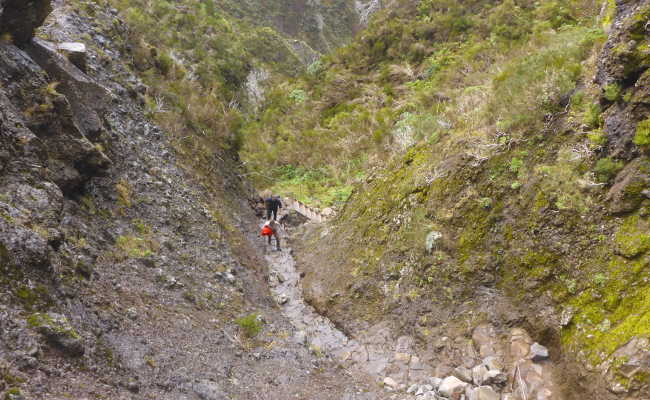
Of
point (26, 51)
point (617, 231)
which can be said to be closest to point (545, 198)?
point (617, 231)

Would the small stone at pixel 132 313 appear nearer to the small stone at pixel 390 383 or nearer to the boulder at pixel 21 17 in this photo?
the small stone at pixel 390 383

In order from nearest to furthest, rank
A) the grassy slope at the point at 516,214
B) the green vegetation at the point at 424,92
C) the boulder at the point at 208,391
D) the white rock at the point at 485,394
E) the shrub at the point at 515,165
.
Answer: the boulder at the point at 208,391 → the grassy slope at the point at 516,214 → the white rock at the point at 485,394 → the shrub at the point at 515,165 → the green vegetation at the point at 424,92

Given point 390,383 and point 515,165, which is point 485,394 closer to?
point 390,383

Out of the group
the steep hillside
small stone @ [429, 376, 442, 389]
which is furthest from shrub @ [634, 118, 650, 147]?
the steep hillside

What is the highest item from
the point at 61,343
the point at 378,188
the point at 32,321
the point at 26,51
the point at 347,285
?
the point at 26,51

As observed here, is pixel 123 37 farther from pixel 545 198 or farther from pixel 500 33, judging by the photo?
pixel 500 33

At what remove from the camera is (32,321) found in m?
3.19

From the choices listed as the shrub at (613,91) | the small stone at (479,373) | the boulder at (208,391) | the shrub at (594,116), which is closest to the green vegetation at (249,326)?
the boulder at (208,391)

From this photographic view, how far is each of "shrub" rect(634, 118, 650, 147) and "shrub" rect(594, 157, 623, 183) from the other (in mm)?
388

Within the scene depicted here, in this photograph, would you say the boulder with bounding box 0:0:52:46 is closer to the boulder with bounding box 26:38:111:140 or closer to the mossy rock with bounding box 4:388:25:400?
the boulder with bounding box 26:38:111:140

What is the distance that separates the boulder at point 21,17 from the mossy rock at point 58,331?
4.37 metres

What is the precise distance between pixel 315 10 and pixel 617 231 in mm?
51347

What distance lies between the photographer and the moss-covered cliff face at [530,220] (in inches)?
186

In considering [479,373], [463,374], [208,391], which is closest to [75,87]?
[208,391]
